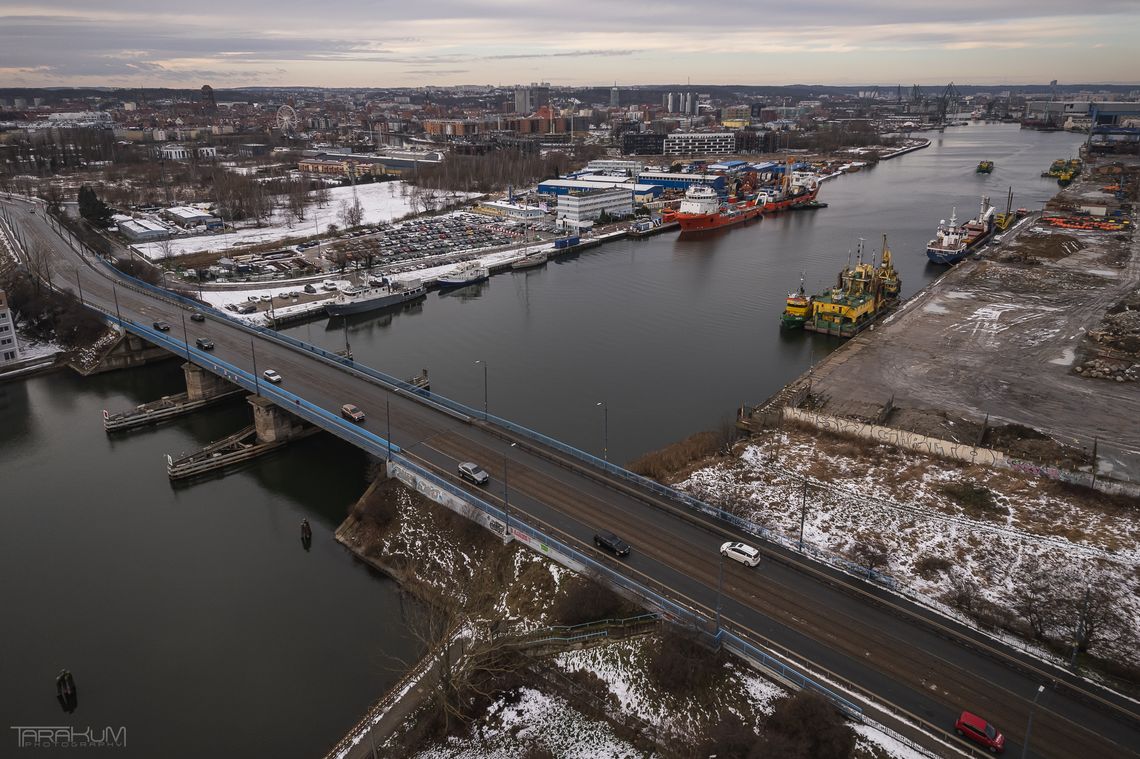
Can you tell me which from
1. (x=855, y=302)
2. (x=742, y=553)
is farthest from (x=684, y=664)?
(x=855, y=302)

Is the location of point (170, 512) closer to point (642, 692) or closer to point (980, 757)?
point (642, 692)

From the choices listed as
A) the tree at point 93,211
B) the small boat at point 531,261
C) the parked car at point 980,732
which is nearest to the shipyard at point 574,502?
the parked car at point 980,732

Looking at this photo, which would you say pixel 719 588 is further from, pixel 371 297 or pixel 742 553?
pixel 371 297

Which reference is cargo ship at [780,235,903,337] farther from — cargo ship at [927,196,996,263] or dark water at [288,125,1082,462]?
cargo ship at [927,196,996,263]

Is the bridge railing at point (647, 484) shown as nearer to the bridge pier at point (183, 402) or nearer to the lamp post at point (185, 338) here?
the bridge pier at point (183, 402)

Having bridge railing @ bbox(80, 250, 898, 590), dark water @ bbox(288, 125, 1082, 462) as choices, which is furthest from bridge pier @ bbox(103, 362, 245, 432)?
dark water @ bbox(288, 125, 1082, 462)

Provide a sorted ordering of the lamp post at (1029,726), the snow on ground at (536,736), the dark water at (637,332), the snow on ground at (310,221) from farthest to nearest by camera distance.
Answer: the snow on ground at (310,221) < the dark water at (637,332) < the snow on ground at (536,736) < the lamp post at (1029,726)
